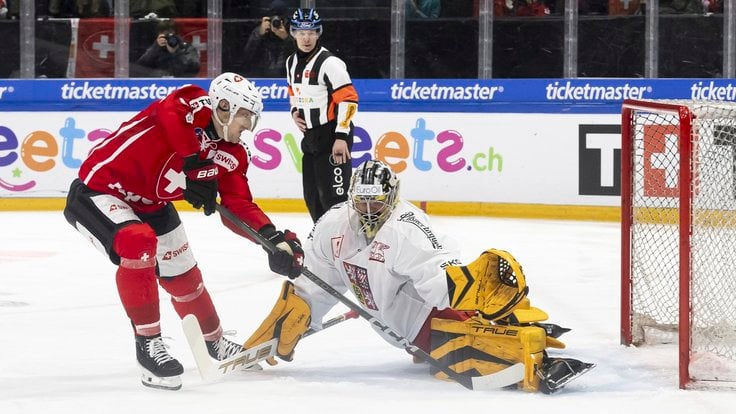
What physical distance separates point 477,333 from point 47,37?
18.6 ft

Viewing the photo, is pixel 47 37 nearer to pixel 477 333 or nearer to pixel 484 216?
pixel 484 216

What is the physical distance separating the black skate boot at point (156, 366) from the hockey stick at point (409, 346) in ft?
1.38

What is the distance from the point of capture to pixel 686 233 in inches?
131

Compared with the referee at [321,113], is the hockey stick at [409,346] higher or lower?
lower

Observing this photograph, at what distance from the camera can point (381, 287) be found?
3.42m

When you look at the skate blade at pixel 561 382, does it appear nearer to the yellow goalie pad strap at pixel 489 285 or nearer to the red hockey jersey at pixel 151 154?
the yellow goalie pad strap at pixel 489 285

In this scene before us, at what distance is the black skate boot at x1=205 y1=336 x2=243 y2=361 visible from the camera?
366 centimetres

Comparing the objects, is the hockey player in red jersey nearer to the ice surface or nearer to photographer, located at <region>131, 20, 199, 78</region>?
the ice surface

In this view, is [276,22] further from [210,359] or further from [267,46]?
[210,359]

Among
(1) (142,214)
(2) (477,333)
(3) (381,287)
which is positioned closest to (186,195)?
(1) (142,214)

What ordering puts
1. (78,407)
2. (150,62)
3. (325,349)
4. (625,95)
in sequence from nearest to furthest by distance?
(78,407) → (325,349) → (625,95) → (150,62)

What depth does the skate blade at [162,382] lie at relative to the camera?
3285 millimetres

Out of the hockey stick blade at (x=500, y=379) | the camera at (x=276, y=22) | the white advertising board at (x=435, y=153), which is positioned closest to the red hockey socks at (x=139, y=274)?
the hockey stick blade at (x=500, y=379)

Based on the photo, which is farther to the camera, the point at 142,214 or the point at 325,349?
the point at 325,349
